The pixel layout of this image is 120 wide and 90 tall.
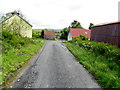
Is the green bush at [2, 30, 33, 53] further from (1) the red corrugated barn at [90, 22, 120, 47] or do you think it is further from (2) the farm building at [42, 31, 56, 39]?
(2) the farm building at [42, 31, 56, 39]

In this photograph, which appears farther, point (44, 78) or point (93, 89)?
point (44, 78)

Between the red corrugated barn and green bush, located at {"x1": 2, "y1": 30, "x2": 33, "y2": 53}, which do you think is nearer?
green bush, located at {"x1": 2, "y1": 30, "x2": 33, "y2": 53}

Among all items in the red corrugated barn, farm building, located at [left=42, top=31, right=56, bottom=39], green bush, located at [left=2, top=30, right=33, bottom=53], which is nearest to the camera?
green bush, located at [left=2, top=30, right=33, bottom=53]

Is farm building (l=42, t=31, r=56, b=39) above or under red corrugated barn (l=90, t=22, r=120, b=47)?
above

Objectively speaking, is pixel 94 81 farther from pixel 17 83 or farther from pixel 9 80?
pixel 9 80

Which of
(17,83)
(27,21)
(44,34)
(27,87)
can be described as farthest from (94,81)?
(44,34)

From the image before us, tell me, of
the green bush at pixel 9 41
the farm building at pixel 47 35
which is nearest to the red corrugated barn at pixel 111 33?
the green bush at pixel 9 41

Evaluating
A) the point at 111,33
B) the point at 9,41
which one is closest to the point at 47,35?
the point at 9,41

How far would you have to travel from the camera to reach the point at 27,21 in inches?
1144

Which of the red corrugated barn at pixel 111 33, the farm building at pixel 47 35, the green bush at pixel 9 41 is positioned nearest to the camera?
the green bush at pixel 9 41

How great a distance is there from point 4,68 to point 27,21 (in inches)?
970

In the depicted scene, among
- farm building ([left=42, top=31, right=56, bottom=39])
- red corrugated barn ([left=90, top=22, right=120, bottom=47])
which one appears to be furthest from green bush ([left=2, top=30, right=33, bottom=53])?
farm building ([left=42, top=31, right=56, bottom=39])

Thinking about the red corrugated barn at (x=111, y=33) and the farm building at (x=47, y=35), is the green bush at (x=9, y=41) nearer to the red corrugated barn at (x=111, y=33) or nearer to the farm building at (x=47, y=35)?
the red corrugated barn at (x=111, y=33)

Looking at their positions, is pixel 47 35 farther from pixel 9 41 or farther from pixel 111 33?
pixel 111 33
